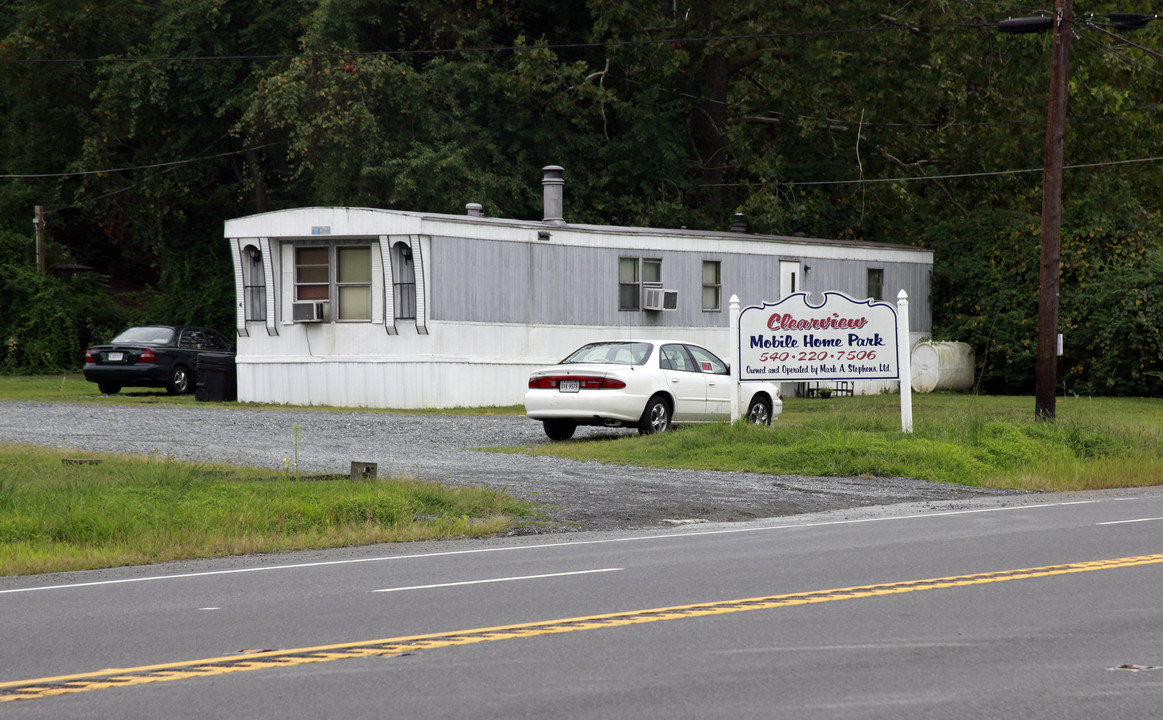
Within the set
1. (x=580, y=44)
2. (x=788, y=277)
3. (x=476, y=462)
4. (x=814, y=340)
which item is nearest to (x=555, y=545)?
(x=476, y=462)

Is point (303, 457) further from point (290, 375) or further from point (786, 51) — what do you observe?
point (786, 51)

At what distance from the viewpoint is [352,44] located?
134 feet

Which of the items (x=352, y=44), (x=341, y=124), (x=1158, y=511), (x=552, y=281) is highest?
(x=352, y=44)

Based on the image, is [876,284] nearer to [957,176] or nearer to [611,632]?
[957,176]

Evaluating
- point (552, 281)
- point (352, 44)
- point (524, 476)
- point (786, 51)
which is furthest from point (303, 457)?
point (786, 51)

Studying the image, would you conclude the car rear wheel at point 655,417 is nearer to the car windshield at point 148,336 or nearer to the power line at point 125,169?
the car windshield at point 148,336

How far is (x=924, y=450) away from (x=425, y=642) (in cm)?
1180

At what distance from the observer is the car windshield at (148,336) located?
1228 inches

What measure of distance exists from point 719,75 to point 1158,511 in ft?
104

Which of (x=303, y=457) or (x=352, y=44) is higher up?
(x=352, y=44)

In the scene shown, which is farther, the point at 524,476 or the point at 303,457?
the point at 303,457

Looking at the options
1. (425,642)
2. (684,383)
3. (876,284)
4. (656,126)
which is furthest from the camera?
(656,126)

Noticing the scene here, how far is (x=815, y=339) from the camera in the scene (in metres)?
20.4

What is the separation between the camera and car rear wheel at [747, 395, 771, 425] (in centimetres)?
2188
